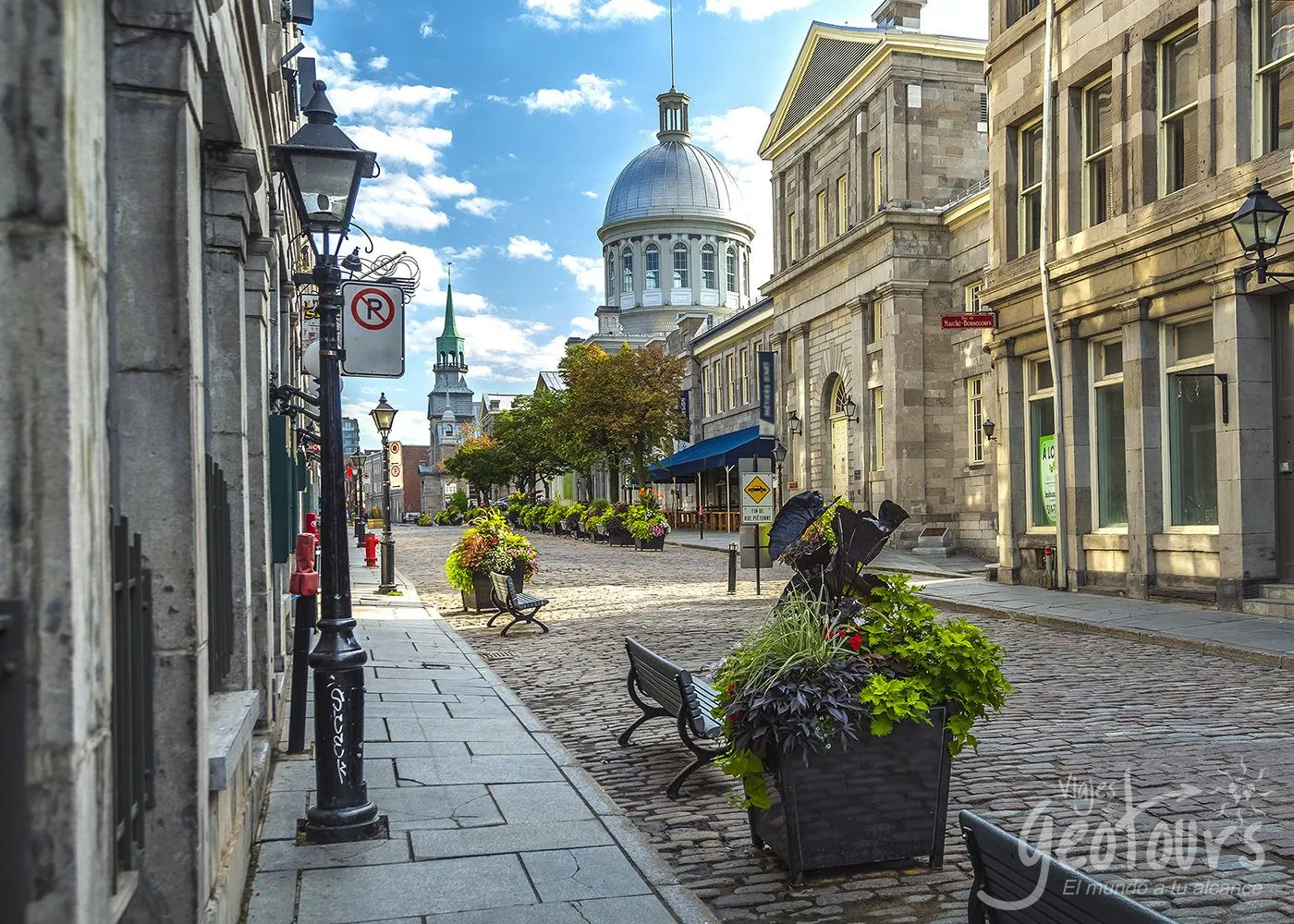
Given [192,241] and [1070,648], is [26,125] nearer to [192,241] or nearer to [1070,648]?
[192,241]

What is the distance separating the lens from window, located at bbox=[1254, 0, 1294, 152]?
1423 cm

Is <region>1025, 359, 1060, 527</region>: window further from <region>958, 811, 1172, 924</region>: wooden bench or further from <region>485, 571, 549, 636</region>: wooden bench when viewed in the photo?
<region>958, 811, 1172, 924</region>: wooden bench

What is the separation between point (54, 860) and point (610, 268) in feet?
310

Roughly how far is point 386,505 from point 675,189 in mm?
70814

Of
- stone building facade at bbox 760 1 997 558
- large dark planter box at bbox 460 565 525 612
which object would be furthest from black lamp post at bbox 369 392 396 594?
stone building facade at bbox 760 1 997 558

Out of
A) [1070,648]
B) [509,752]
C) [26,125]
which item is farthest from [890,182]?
[26,125]

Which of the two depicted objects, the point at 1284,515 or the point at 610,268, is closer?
the point at 1284,515

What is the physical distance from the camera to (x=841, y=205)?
114 ft

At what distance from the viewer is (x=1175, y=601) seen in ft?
52.6

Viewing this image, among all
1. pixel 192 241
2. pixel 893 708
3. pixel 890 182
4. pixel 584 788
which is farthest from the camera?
pixel 890 182

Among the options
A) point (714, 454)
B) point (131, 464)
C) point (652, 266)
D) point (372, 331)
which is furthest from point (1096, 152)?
point (652, 266)

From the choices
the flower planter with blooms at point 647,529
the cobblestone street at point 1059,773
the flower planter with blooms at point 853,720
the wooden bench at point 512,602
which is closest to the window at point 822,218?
the flower planter with blooms at point 647,529

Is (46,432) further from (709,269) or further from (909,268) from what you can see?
(709,269)

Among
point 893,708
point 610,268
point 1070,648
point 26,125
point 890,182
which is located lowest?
point 1070,648
